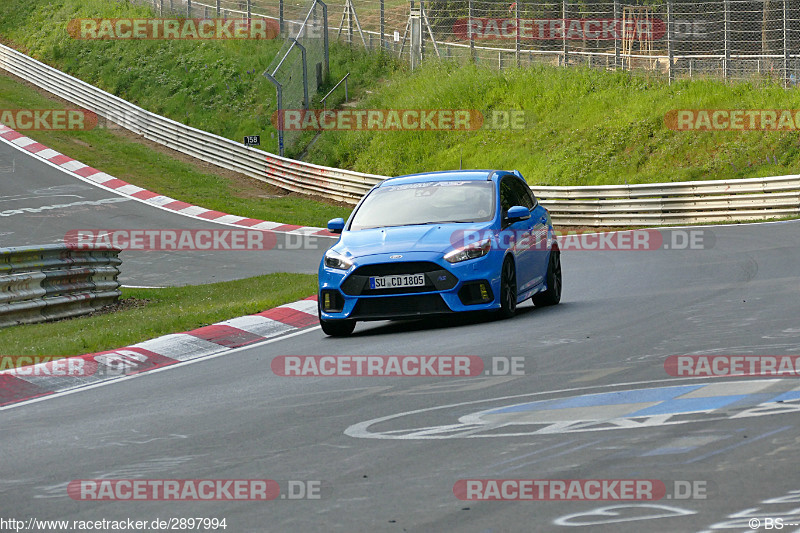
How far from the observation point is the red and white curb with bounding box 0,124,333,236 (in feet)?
95.3

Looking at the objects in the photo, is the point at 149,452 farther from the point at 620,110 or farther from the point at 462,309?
the point at 620,110

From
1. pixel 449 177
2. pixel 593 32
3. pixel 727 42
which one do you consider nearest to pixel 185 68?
pixel 593 32

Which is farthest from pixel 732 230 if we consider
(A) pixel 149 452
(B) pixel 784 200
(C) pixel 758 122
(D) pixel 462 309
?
(A) pixel 149 452

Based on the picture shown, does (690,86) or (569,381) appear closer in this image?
(569,381)

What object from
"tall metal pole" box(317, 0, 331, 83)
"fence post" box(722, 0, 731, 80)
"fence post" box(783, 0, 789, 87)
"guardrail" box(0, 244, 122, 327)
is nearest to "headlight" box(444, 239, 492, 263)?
"guardrail" box(0, 244, 122, 327)

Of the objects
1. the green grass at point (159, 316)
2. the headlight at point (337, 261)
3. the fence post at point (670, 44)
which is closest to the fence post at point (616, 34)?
the fence post at point (670, 44)

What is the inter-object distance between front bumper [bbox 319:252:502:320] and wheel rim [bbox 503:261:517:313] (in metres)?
0.19

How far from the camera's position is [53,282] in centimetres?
1532

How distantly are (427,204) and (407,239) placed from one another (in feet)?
3.45

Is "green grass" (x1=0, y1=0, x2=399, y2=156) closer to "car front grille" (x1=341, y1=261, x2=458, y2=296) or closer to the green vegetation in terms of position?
the green vegetation

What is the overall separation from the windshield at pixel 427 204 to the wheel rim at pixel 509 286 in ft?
2.07

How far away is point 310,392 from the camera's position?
8500 mm

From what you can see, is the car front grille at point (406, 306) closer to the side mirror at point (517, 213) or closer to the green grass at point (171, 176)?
the side mirror at point (517, 213)

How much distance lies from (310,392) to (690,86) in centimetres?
2676
